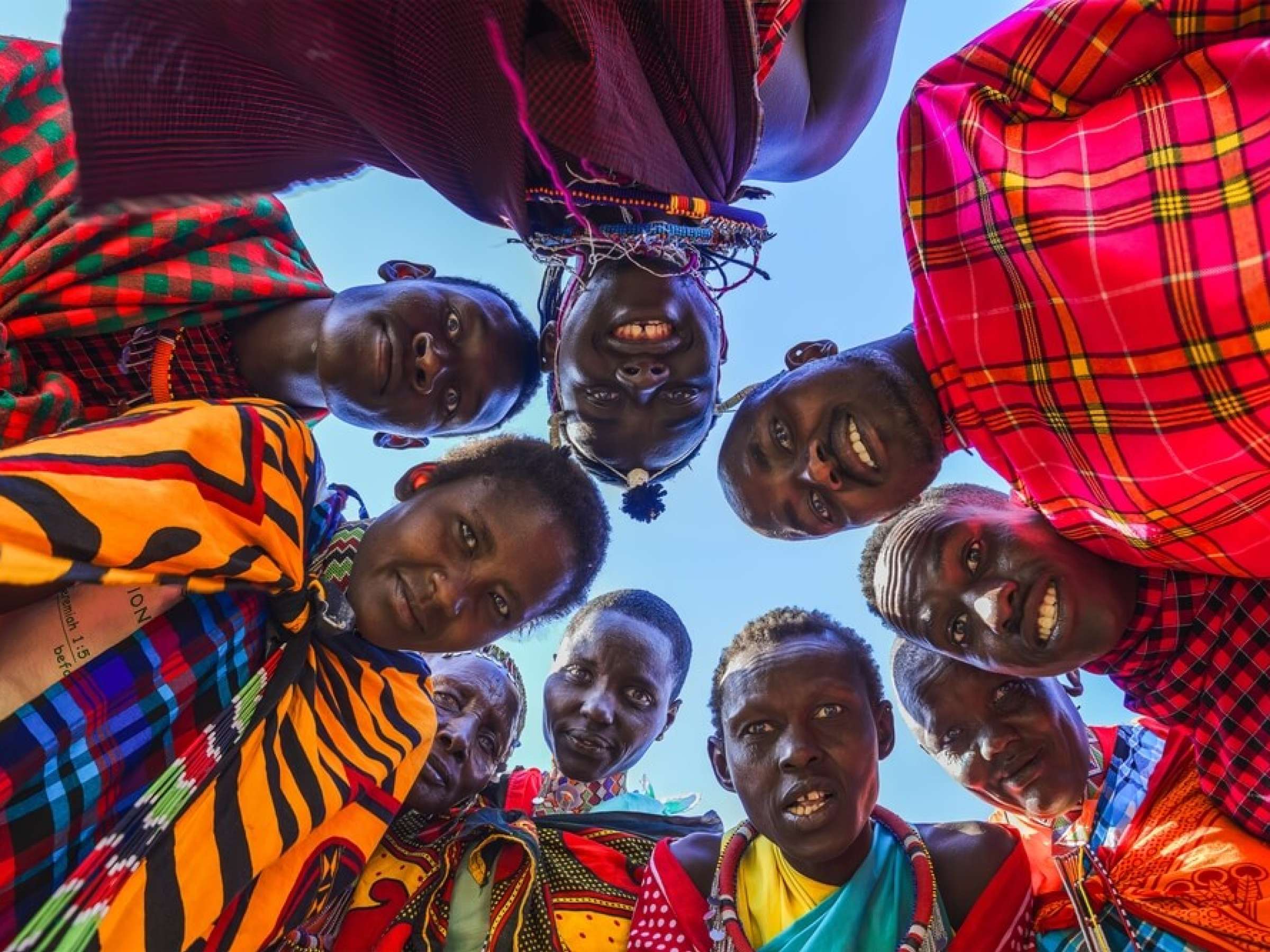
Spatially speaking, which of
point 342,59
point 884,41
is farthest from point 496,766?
point 884,41

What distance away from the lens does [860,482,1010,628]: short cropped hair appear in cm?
301

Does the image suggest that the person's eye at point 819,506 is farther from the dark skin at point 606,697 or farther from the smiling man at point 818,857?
the dark skin at point 606,697

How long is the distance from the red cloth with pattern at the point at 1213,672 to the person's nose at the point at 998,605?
0.31 m

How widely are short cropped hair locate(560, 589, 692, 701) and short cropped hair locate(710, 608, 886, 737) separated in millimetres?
511

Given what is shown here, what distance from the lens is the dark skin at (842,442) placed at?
2590 mm

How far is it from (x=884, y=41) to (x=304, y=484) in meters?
2.36

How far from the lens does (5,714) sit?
1.51 metres

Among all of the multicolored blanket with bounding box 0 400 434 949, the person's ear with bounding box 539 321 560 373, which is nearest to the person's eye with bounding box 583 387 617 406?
the person's ear with bounding box 539 321 560 373

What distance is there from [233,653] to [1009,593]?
1.98 metres

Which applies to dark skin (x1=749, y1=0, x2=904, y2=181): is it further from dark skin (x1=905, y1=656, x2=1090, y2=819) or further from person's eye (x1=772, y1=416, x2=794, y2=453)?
dark skin (x1=905, y1=656, x2=1090, y2=819)

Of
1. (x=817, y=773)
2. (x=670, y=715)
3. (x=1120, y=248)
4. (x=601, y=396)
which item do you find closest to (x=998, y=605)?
(x=817, y=773)

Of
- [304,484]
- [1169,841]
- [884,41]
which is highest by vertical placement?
[884,41]

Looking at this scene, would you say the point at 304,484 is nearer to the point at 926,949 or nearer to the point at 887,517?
the point at 887,517

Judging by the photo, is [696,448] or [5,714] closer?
[5,714]
